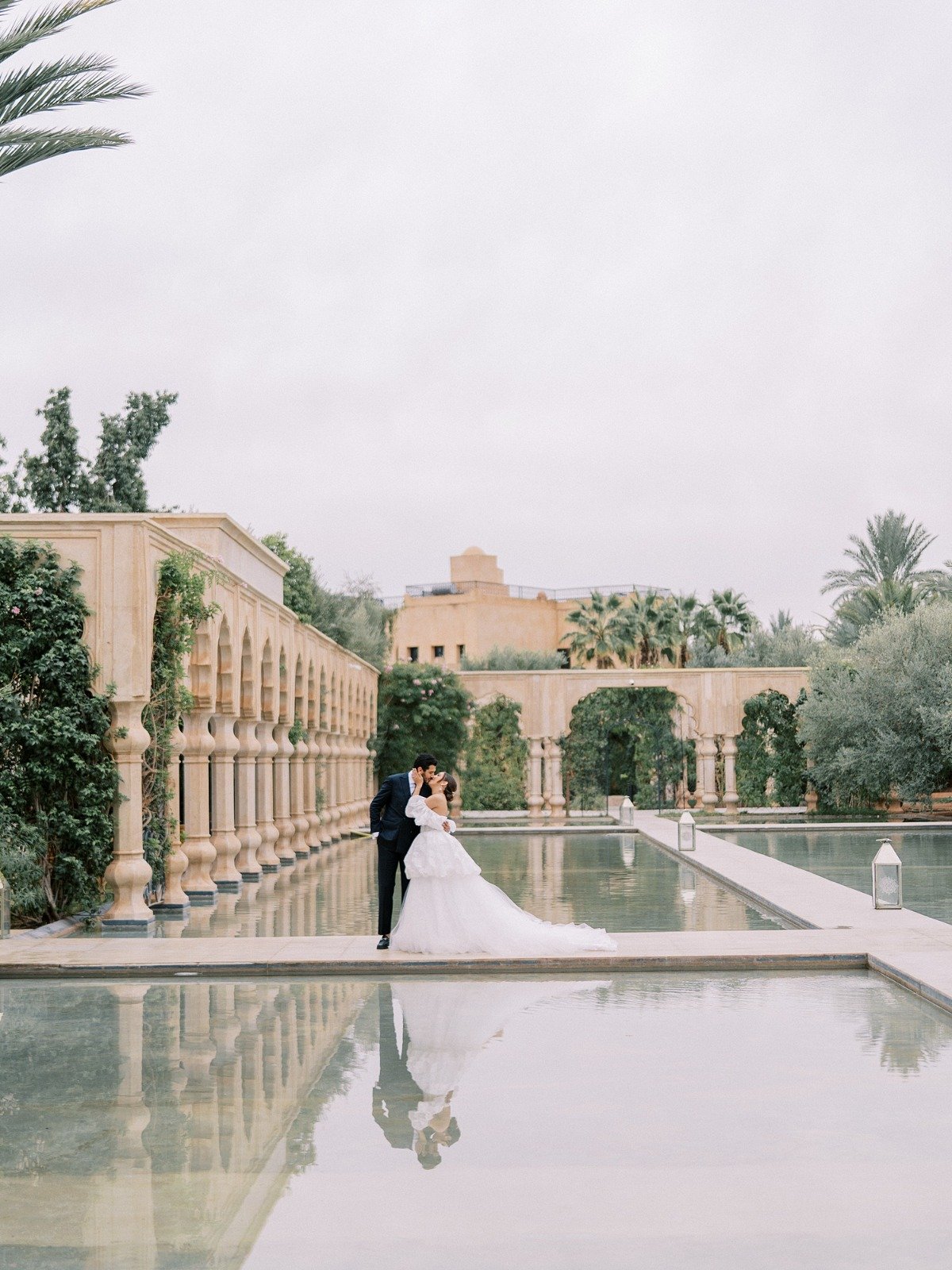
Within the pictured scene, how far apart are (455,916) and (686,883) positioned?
23.7ft

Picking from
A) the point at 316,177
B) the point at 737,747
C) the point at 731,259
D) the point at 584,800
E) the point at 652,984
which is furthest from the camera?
the point at 584,800

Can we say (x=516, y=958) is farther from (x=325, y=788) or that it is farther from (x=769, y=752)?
(x=769, y=752)

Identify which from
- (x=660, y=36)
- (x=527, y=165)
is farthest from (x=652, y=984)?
(x=527, y=165)

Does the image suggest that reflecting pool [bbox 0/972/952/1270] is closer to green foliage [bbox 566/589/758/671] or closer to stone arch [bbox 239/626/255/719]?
stone arch [bbox 239/626/255/719]

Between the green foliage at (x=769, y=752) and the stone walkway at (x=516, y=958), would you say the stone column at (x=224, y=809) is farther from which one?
the green foliage at (x=769, y=752)

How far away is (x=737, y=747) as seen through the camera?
37.1 metres

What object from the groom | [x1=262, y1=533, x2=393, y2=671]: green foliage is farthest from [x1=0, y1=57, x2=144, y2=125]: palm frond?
[x1=262, y1=533, x2=393, y2=671]: green foliage

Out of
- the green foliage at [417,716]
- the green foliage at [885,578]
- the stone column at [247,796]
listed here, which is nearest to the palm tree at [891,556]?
the green foliage at [885,578]

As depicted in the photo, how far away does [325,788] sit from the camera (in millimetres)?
27016

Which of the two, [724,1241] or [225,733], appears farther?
[225,733]

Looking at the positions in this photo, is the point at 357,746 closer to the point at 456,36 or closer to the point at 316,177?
the point at 316,177

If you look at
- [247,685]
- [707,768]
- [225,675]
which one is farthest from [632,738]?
[225,675]

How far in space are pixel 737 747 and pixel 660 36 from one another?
23718 mm

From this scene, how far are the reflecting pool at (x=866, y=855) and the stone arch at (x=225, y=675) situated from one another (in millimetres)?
7107
